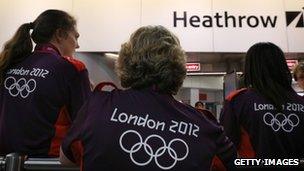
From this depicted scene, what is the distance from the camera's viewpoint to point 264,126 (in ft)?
5.77

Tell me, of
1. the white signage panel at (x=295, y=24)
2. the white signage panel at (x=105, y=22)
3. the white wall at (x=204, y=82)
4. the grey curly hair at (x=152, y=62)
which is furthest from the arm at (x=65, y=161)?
the white wall at (x=204, y=82)

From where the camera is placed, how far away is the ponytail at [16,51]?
1.67 metres

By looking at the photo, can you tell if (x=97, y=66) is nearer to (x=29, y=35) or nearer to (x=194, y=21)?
(x=194, y=21)

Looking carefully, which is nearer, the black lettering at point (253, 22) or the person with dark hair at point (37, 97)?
the person with dark hair at point (37, 97)

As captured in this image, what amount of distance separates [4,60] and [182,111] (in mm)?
918

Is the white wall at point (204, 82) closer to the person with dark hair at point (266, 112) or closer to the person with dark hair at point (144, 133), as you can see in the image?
the person with dark hair at point (266, 112)

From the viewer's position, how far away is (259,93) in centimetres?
183

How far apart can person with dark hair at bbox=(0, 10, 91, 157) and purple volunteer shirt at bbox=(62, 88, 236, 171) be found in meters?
0.51

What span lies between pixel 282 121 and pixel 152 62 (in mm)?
837

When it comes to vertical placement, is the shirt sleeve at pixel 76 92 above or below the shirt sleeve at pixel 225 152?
above

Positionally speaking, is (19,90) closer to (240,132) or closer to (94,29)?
(240,132)

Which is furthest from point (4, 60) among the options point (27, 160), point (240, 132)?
point (240, 132)

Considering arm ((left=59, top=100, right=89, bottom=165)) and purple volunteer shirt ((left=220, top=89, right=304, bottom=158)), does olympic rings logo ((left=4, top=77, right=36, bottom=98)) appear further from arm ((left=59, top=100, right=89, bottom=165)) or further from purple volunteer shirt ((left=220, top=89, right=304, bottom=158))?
purple volunteer shirt ((left=220, top=89, right=304, bottom=158))

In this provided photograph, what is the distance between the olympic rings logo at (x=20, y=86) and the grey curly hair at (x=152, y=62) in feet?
1.63
